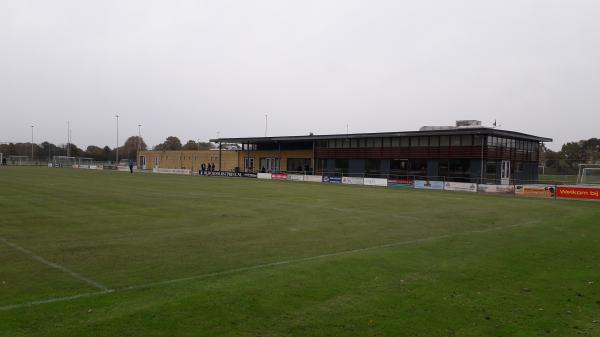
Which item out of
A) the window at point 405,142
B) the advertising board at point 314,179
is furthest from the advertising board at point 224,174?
the window at point 405,142

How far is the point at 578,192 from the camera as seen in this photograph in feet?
97.3

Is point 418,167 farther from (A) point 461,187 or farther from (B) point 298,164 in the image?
(B) point 298,164

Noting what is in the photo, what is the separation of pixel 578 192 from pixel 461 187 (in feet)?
29.6

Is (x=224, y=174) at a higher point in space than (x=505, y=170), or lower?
lower

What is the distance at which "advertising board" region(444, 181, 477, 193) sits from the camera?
119 ft

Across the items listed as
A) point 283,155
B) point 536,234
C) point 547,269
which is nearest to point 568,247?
point 536,234

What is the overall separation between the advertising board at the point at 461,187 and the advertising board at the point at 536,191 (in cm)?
384

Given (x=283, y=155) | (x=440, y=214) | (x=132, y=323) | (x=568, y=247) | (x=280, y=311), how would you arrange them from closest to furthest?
(x=132, y=323) → (x=280, y=311) → (x=568, y=247) → (x=440, y=214) → (x=283, y=155)

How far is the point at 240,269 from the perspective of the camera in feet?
28.6

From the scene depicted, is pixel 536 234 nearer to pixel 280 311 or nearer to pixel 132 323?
pixel 280 311

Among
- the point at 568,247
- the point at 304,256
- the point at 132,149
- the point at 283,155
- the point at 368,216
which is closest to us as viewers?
the point at 304,256

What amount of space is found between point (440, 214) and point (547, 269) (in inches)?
400

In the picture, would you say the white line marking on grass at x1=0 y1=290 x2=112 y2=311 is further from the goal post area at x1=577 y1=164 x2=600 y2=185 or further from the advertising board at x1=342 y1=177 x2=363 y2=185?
the goal post area at x1=577 y1=164 x2=600 y2=185

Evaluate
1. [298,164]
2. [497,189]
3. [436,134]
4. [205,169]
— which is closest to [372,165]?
[436,134]
